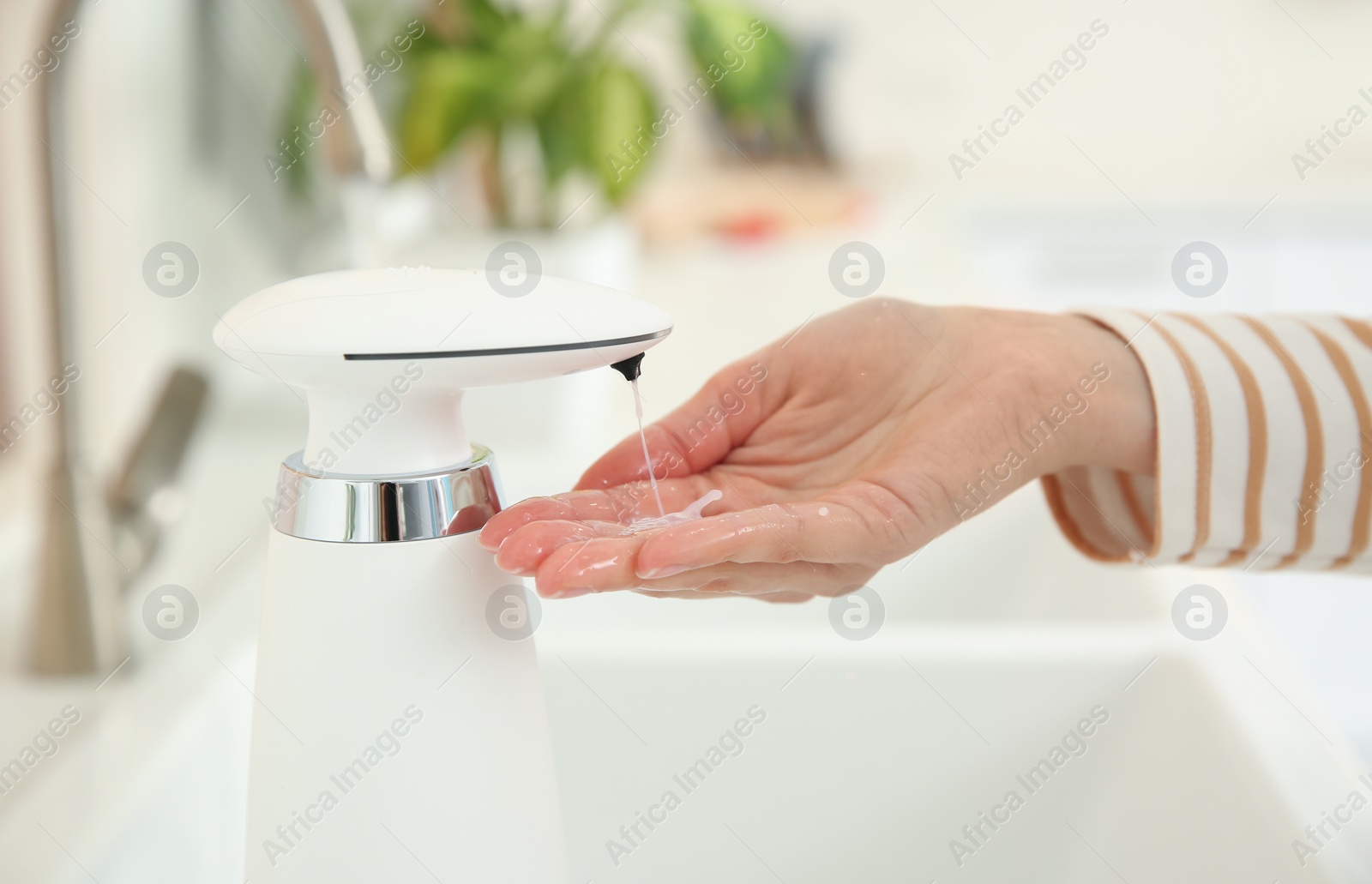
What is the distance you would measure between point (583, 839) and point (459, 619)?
284 mm

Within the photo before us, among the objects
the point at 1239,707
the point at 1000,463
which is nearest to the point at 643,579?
the point at 1000,463

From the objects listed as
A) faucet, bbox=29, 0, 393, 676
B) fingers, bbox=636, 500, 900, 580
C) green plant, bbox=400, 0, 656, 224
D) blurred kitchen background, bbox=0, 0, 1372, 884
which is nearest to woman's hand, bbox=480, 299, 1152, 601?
fingers, bbox=636, 500, 900, 580

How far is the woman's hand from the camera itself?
41cm

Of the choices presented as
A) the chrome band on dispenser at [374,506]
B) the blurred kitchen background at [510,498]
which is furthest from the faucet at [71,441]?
the chrome band on dispenser at [374,506]

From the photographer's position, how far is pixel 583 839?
0.58 meters

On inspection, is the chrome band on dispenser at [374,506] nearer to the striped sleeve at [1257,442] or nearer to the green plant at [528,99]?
the striped sleeve at [1257,442]

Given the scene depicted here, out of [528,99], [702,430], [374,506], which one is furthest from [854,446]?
[528,99]

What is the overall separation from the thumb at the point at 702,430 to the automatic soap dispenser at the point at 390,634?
18 centimetres

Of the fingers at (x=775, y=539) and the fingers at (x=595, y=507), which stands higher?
the fingers at (x=775, y=539)

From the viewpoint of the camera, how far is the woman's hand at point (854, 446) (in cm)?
41

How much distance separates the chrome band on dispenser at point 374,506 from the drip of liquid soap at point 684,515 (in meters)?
0.13

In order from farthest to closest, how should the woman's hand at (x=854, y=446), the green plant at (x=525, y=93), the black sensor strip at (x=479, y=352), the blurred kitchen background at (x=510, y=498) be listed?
1. the green plant at (x=525, y=93)
2. the blurred kitchen background at (x=510, y=498)
3. the woman's hand at (x=854, y=446)
4. the black sensor strip at (x=479, y=352)

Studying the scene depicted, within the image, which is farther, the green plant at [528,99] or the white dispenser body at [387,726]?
the green plant at [528,99]

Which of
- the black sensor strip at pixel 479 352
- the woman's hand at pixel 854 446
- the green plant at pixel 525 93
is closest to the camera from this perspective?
the black sensor strip at pixel 479 352
